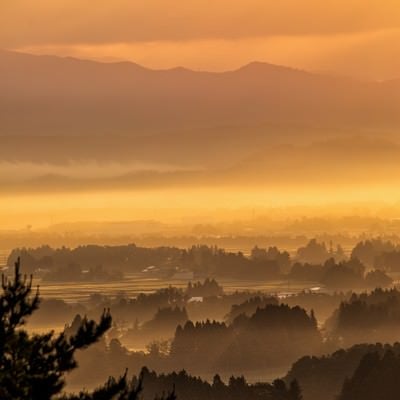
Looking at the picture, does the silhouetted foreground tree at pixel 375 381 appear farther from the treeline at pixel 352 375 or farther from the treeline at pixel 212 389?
the treeline at pixel 212 389

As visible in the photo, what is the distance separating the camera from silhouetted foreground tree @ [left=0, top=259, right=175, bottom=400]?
3825 centimetres

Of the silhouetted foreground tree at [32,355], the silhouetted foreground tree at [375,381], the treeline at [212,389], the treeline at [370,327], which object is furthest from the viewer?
the treeline at [370,327]

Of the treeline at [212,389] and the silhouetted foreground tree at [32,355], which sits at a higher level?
the silhouetted foreground tree at [32,355]

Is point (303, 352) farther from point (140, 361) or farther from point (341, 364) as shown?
point (341, 364)

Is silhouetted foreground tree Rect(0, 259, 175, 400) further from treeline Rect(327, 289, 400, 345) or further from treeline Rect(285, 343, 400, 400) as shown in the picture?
treeline Rect(327, 289, 400, 345)

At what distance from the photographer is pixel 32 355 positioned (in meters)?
39.5

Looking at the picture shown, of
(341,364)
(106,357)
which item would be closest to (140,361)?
(106,357)

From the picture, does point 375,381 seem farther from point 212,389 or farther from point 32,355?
point 32,355

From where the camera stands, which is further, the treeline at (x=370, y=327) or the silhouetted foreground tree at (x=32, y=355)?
the treeline at (x=370, y=327)

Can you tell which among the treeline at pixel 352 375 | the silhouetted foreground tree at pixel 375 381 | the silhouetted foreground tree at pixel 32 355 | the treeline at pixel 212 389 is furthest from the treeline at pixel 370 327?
the silhouetted foreground tree at pixel 32 355

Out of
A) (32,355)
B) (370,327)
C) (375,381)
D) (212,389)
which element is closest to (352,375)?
(375,381)

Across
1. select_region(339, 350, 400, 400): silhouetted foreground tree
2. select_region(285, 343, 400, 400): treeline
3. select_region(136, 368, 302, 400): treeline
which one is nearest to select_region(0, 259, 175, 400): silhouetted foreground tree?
select_region(136, 368, 302, 400): treeline

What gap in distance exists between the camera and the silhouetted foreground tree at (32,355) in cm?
3825

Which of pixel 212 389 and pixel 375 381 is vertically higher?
pixel 375 381
